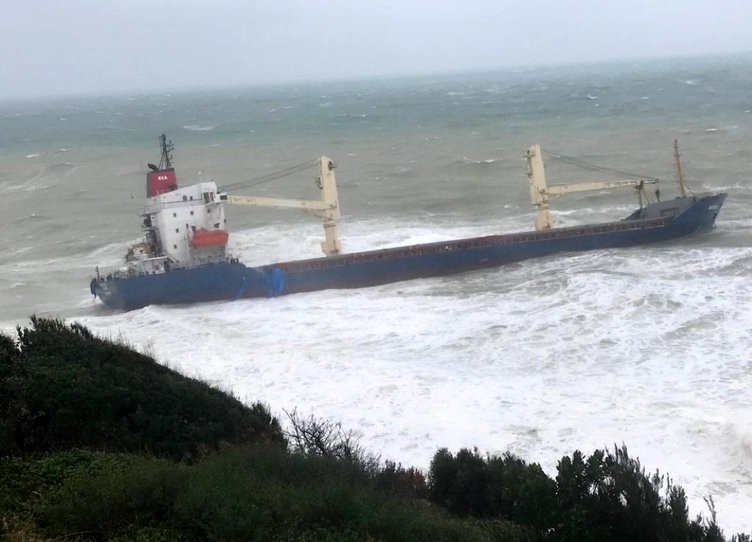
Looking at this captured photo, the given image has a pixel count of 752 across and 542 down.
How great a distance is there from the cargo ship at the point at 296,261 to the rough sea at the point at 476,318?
2.57 feet

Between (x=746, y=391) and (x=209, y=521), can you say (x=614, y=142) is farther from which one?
(x=209, y=521)

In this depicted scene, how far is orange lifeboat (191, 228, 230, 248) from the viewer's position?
25078 millimetres

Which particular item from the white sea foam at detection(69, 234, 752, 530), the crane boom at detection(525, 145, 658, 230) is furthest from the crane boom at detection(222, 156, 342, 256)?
the crane boom at detection(525, 145, 658, 230)

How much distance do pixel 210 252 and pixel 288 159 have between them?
1322 inches

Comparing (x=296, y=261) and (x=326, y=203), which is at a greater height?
(x=326, y=203)

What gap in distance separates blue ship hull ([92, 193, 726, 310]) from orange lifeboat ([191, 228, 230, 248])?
5.02ft

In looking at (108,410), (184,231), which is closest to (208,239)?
(184,231)

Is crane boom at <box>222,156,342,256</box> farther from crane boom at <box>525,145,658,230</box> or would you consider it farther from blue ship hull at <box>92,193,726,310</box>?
crane boom at <box>525,145,658,230</box>

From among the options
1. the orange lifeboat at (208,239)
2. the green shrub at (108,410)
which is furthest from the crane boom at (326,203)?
the green shrub at (108,410)

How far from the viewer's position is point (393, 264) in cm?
2542

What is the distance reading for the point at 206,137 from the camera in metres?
82.8

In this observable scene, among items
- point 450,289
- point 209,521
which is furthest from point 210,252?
point 209,521

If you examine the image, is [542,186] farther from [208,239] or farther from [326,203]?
[208,239]

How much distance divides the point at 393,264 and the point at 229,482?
1820cm
